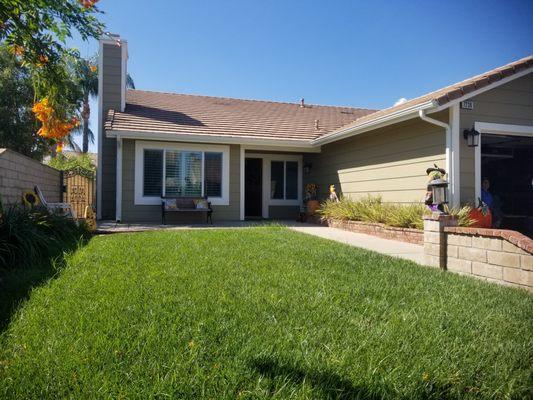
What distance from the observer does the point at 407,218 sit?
796cm

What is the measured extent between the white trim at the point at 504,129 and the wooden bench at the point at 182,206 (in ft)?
23.5

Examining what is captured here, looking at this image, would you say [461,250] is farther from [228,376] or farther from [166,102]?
[166,102]

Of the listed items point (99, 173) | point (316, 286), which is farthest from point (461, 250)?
point (99, 173)

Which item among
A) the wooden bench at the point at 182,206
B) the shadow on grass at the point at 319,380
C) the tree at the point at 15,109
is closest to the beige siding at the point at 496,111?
the wooden bench at the point at 182,206

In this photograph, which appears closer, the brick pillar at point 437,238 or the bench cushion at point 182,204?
the brick pillar at point 437,238

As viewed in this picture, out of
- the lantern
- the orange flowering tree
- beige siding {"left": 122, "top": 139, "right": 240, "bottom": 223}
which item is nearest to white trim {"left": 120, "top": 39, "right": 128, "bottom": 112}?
beige siding {"left": 122, "top": 139, "right": 240, "bottom": 223}

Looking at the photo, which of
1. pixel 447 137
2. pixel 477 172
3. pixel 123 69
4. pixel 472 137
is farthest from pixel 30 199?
pixel 477 172

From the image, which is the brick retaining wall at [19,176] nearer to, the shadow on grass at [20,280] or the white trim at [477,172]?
the shadow on grass at [20,280]

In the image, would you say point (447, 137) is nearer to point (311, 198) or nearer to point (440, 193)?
point (440, 193)

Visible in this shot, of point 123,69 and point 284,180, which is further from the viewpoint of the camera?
point 284,180

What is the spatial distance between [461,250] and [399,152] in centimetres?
481

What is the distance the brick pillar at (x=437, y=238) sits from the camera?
200 inches

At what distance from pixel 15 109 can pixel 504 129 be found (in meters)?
17.2

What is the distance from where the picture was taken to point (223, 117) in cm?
1352
